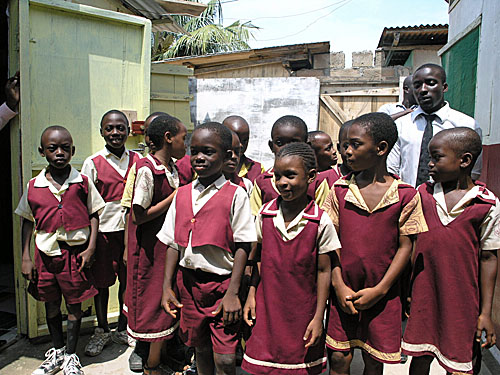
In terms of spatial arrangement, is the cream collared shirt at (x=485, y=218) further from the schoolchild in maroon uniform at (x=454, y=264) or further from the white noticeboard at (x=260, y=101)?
the white noticeboard at (x=260, y=101)

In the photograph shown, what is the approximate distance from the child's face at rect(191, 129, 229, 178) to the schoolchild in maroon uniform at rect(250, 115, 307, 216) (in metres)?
0.49

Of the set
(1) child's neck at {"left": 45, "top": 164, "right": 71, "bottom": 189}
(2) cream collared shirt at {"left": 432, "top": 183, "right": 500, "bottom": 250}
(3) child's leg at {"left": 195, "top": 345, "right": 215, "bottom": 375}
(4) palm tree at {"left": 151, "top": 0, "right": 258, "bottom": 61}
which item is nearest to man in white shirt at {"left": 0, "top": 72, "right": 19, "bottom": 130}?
(1) child's neck at {"left": 45, "top": 164, "right": 71, "bottom": 189}

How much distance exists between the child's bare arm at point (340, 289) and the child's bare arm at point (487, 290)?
68 cm

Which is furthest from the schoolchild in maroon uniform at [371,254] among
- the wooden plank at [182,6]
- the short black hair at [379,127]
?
the wooden plank at [182,6]

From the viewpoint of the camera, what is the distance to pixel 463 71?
14.9ft

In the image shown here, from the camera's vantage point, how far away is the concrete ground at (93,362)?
2.84 metres

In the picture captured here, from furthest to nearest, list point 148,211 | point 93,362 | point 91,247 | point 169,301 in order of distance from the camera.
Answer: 1. point 93,362
2. point 91,247
3. point 148,211
4. point 169,301

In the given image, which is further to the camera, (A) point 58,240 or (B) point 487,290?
(A) point 58,240

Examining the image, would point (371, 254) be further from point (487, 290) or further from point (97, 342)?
point (97, 342)

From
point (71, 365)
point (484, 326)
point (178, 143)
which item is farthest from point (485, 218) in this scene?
point (71, 365)

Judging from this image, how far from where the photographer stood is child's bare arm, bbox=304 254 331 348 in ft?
6.39

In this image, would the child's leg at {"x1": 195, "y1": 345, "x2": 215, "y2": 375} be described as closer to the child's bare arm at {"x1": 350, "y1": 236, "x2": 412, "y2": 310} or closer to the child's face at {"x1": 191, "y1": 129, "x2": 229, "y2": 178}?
the child's bare arm at {"x1": 350, "y1": 236, "x2": 412, "y2": 310}

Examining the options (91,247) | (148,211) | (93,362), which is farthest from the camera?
(93,362)

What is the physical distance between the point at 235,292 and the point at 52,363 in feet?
5.24
